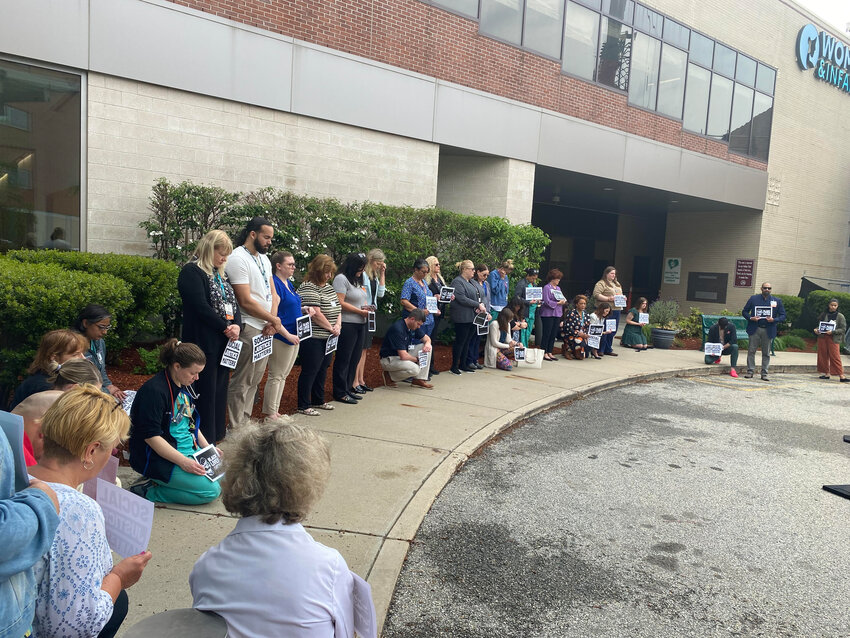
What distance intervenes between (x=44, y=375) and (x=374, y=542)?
2.40 metres

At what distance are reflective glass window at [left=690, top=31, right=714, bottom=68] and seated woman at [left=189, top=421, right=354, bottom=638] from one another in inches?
889

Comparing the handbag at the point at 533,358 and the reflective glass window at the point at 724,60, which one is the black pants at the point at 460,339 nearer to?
the handbag at the point at 533,358

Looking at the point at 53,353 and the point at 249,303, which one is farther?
the point at 249,303

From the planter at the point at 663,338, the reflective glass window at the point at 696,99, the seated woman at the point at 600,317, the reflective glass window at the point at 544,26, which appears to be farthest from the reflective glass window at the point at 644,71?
the seated woman at the point at 600,317

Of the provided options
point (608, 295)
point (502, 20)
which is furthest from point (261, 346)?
point (502, 20)

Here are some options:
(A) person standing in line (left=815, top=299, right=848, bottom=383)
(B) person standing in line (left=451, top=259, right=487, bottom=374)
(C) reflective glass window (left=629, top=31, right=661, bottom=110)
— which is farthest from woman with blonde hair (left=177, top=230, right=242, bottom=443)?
(C) reflective glass window (left=629, top=31, right=661, bottom=110)

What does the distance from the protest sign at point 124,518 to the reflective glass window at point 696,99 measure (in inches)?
846

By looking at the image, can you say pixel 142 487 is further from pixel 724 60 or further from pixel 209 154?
pixel 724 60

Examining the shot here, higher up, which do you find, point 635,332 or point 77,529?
point 77,529

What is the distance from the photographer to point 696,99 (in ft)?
69.3

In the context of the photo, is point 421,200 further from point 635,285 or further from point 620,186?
point 635,285

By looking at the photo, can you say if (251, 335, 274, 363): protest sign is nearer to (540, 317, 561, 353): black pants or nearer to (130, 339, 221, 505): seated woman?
(130, 339, 221, 505): seated woman

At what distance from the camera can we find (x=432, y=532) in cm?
467

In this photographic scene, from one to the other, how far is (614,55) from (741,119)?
747cm
